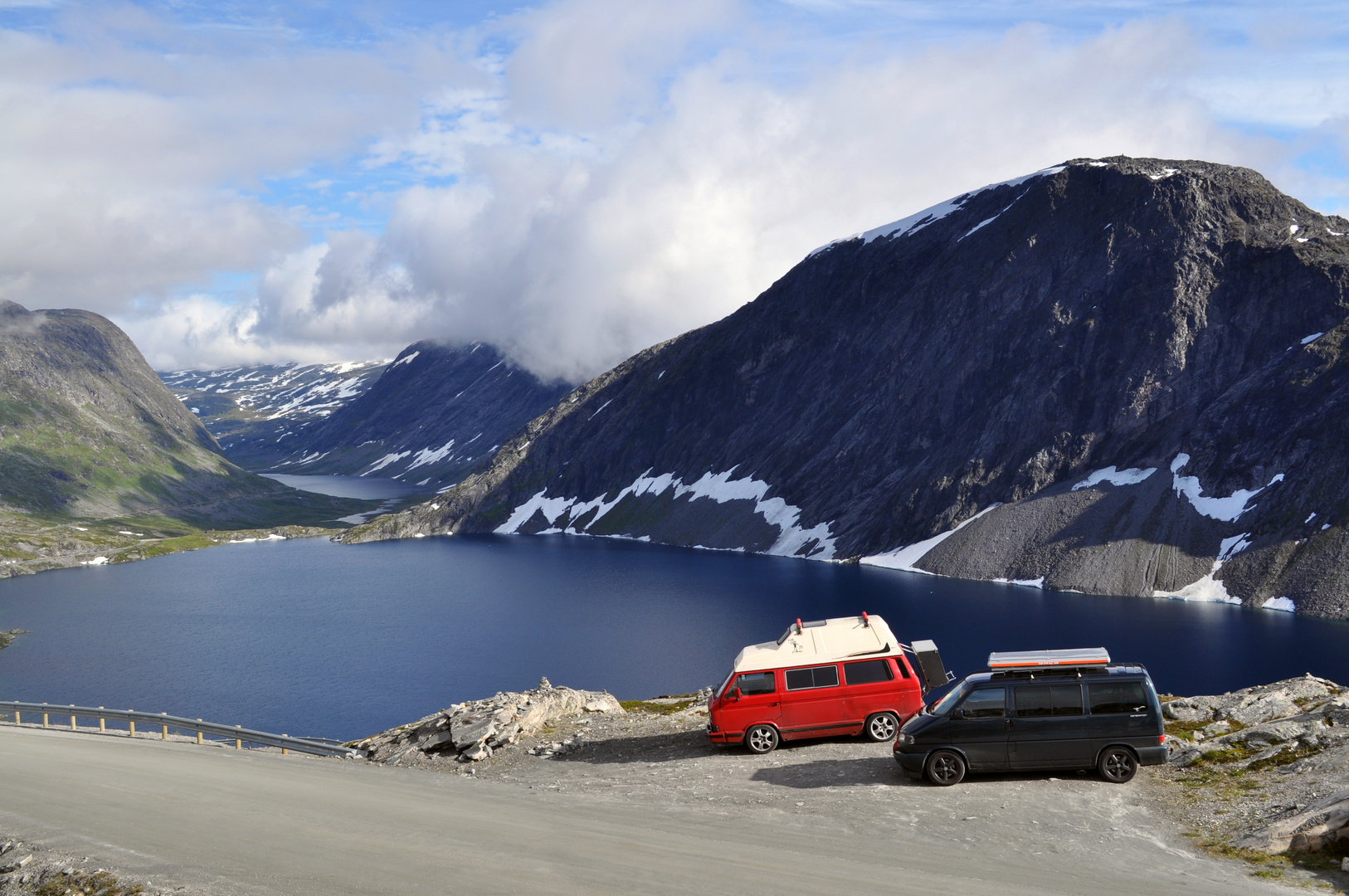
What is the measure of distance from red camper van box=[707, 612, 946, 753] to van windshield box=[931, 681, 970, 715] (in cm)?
449

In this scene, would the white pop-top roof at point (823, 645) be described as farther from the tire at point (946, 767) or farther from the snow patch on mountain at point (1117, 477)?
the snow patch on mountain at point (1117, 477)

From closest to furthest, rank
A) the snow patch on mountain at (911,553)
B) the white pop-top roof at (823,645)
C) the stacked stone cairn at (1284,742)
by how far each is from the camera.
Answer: the stacked stone cairn at (1284,742)
the white pop-top roof at (823,645)
the snow patch on mountain at (911,553)

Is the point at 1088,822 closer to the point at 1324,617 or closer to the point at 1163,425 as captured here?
the point at 1324,617

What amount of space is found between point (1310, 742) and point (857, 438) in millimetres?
169835

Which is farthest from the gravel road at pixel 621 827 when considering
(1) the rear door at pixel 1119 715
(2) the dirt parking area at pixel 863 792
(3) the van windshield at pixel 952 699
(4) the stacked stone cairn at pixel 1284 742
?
(3) the van windshield at pixel 952 699

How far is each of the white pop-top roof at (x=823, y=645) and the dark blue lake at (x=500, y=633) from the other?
51835 mm

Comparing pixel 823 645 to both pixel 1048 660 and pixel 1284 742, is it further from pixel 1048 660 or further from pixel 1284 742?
pixel 1284 742

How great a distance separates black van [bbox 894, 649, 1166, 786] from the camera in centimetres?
2294

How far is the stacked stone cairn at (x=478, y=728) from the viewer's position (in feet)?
107

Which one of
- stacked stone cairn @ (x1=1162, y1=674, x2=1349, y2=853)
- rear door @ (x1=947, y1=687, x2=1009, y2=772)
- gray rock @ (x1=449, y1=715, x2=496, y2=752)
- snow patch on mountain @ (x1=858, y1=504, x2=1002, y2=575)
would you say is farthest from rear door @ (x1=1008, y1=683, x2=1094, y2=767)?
snow patch on mountain @ (x1=858, y1=504, x2=1002, y2=575)

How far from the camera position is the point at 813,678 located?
28.5 m

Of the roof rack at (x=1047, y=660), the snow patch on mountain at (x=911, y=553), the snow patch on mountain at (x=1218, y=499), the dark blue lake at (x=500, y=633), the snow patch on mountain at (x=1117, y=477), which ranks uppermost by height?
the snow patch on mountain at (x=1117, y=477)

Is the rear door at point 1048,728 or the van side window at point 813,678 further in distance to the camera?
the van side window at point 813,678

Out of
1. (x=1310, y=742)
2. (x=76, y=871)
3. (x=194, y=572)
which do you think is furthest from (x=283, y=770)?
(x=194, y=572)
